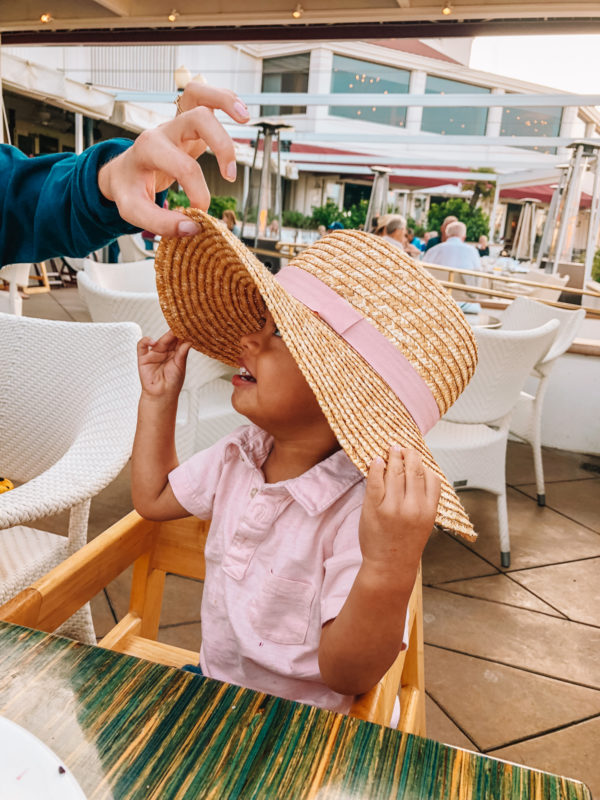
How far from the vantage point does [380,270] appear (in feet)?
3.12

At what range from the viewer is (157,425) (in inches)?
42.9

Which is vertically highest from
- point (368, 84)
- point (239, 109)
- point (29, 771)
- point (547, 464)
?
point (368, 84)

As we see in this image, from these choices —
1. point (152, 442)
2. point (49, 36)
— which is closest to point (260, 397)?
point (152, 442)

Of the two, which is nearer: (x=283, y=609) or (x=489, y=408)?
(x=283, y=609)

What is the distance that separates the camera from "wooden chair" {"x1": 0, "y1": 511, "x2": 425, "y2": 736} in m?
0.79

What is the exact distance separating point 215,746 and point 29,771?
0.14 metres

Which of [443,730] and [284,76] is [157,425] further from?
[284,76]

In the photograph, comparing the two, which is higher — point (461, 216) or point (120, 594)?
point (461, 216)

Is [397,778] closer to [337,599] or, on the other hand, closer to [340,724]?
[340,724]

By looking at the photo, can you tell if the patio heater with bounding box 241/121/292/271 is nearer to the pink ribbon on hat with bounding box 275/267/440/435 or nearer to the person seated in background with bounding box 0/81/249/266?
the person seated in background with bounding box 0/81/249/266

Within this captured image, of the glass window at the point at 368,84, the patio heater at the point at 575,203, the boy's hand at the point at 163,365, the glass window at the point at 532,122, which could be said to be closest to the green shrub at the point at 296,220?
the glass window at the point at 368,84

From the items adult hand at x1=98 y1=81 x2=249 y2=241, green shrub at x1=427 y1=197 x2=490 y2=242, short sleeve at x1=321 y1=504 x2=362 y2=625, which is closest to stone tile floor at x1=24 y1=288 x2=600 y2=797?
short sleeve at x1=321 y1=504 x2=362 y2=625

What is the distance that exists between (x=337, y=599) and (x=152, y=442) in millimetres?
456

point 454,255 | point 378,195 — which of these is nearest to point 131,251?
point 454,255
